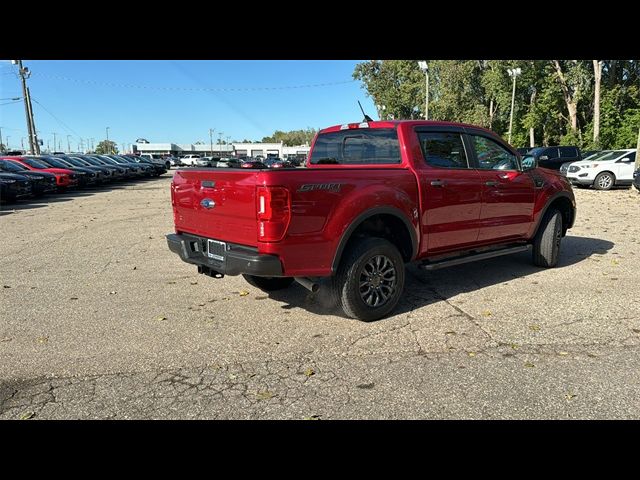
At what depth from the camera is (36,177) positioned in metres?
16.1

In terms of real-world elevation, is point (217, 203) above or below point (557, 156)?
below

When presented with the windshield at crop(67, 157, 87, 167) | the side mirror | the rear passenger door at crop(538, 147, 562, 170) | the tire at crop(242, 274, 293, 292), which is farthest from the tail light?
the windshield at crop(67, 157, 87, 167)

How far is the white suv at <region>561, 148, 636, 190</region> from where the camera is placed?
1822 centimetres

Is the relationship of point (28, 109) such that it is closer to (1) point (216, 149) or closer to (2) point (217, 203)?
(2) point (217, 203)

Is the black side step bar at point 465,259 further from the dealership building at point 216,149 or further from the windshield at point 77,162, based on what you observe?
the dealership building at point 216,149

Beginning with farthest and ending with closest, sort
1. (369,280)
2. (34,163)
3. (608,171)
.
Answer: (34,163)
(608,171)
(369,280)

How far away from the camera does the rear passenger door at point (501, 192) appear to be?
5555 millimetres

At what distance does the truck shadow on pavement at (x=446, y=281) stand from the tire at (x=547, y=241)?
16 cm

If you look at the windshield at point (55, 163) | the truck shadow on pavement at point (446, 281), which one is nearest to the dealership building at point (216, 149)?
the windshield at point (55, 163)

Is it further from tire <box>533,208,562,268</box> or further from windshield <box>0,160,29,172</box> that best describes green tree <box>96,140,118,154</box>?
tire <box>533,208,562,268</box>

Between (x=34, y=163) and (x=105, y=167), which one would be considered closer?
(x=34, y=163)

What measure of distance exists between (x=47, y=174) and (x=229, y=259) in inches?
630

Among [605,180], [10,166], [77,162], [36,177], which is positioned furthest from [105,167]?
[605,180]
